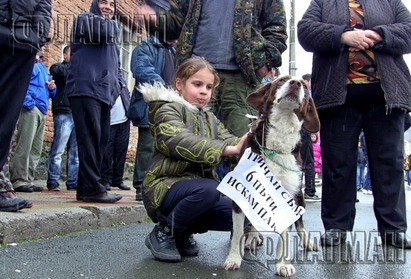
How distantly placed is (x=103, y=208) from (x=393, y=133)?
2564mm

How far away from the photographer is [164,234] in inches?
130

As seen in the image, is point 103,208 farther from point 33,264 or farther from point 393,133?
point 393,133

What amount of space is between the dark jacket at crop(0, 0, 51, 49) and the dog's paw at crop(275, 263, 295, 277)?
2.39 metres

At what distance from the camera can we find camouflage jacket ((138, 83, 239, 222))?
309cm

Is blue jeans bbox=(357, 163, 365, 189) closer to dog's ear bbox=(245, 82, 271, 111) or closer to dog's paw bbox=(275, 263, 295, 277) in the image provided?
dog's ear bbox=(245, 82, 271, 111)

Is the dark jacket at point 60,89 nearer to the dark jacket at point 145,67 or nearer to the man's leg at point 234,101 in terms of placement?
the dark jacket at point 145,67

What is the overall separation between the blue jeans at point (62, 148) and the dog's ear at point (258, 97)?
14.1 ft

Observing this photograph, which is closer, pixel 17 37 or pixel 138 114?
pixel 17 37

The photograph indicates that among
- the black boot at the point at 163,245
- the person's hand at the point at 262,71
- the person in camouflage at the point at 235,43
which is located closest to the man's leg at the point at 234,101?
the person in camouflage at the point at 235,43

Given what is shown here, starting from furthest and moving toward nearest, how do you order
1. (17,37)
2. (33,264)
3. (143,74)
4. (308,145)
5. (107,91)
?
(308,145) < (143,74) < (107,91) < (17,37) < (33,264)

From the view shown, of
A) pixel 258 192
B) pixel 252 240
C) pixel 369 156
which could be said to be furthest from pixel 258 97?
pixel 369 156

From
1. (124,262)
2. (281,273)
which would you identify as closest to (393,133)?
(281,273)

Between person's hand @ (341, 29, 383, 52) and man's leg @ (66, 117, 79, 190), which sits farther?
man's leg @ (66, 117, 79, 190)

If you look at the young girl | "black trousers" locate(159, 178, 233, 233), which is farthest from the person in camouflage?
"black trousers" locate(159, 178, 233, 233)
